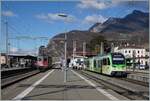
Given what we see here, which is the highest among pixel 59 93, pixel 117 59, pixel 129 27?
pixel 129 27

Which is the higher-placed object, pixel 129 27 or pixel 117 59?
pixel 129 27

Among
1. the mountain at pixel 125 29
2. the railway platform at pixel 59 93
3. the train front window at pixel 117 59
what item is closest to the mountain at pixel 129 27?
the mountain at pixel 125 29

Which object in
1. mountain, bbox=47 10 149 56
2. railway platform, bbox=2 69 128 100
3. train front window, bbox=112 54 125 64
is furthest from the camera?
mountain, bbox=47 10 149 56

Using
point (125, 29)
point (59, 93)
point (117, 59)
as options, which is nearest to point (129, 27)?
point (125, 29)

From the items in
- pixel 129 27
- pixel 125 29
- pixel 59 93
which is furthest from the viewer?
pixel 125 29

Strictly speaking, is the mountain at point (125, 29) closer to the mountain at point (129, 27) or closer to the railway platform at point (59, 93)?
the mountain at point (129, 27)

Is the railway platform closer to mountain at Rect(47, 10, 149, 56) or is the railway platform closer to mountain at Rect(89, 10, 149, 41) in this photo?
mountain at Rect(47, 10, 149, 56)

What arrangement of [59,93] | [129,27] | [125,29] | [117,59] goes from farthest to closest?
[125,29] → [129,27] → [117,59] → [59,93]

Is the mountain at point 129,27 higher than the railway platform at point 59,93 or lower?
higher

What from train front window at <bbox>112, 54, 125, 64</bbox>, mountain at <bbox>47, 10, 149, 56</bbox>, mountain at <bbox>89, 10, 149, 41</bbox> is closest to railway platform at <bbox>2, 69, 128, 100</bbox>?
train front window at <bbox>112, 54, 125, 64</bbox>

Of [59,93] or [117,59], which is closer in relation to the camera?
[59,93]

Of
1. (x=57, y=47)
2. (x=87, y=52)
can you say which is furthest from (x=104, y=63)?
(x=87, y=52)

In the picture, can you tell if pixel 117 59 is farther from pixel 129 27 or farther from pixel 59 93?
pixel 129 27

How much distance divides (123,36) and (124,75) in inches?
1554
